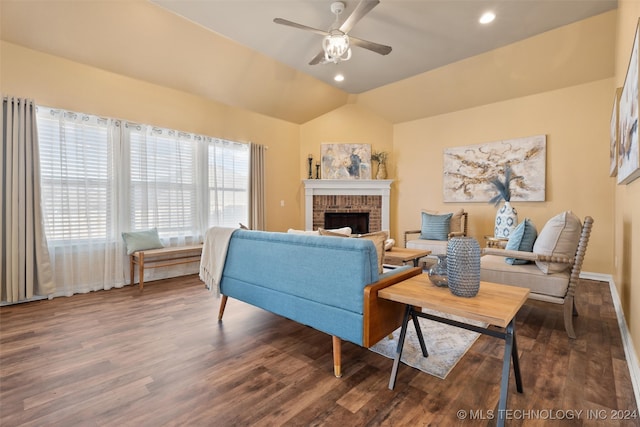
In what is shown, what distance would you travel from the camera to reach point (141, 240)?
12.8ft

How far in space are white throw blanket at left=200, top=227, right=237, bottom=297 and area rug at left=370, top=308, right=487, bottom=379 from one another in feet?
4.85

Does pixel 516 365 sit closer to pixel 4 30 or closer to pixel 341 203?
pixel 341 203

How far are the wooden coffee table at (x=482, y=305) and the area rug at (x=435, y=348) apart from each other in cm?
37

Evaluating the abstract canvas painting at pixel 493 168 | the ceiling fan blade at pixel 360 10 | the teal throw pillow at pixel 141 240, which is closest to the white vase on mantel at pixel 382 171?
the abstract canvas painting at pixel 493 168

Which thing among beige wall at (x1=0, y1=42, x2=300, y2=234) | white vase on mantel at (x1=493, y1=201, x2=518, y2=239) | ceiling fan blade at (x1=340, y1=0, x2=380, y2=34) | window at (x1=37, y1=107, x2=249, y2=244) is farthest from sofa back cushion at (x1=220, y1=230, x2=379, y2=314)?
white vase on mantel at (x1=493, y1=201, x2=518, y2=239)

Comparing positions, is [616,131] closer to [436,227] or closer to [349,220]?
[436,227]

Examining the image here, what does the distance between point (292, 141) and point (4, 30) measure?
13.8 feet

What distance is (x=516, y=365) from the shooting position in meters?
1.65

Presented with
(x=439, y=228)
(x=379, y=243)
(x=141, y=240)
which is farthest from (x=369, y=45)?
(x=141, y=240)

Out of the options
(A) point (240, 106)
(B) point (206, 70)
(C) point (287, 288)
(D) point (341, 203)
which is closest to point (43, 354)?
(C) point (287, 288)

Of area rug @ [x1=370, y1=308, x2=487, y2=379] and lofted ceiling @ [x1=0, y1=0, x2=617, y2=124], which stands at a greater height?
lofted ceiling @ [x1=0, y1=0, x2=617, y2=124]

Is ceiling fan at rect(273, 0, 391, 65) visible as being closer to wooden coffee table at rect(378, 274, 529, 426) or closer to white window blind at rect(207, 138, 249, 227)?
wooden coffee table at rect(378, 274, 529, 426)

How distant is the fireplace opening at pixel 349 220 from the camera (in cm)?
621

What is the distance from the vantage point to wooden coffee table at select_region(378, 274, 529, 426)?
51.2 inches
